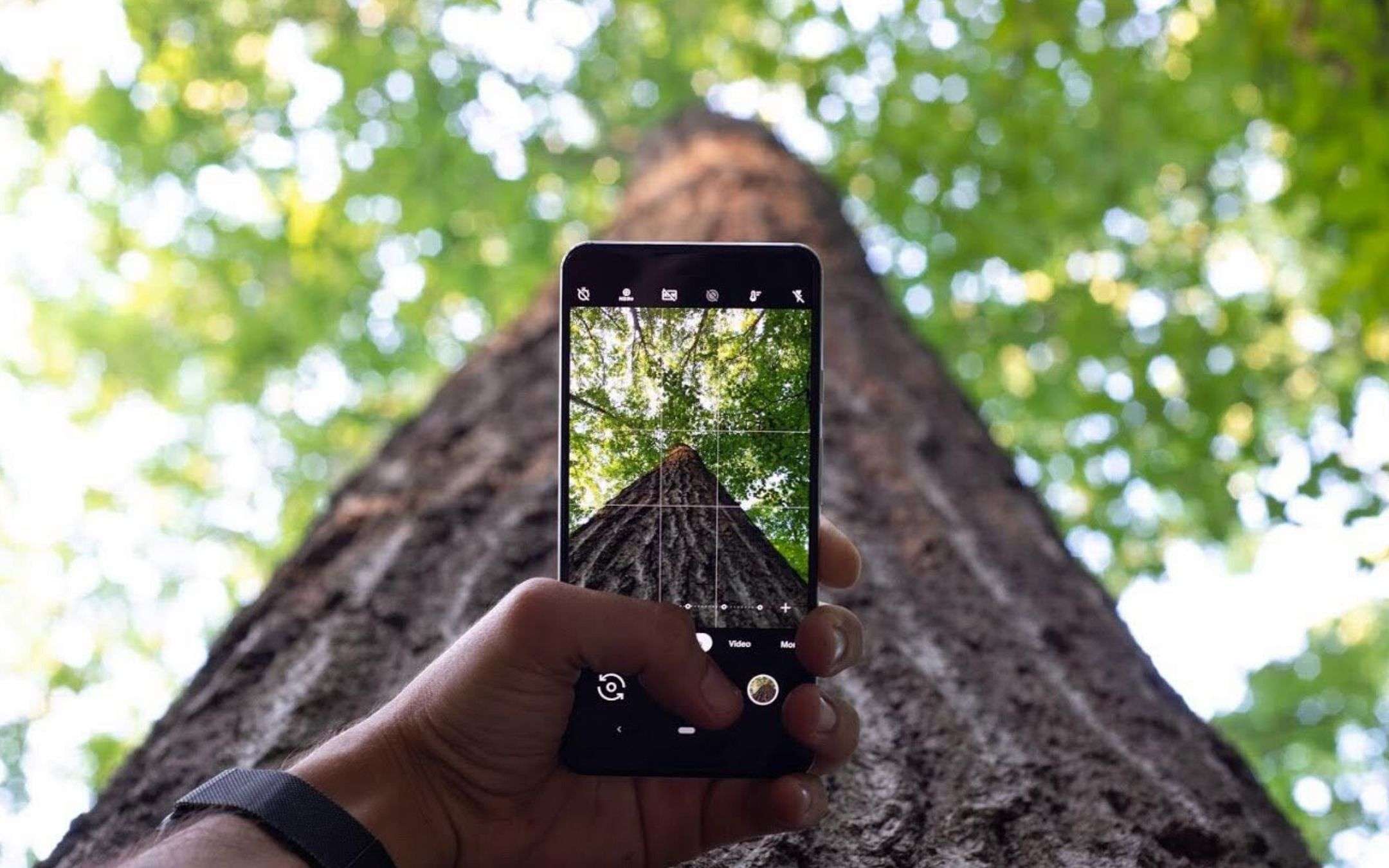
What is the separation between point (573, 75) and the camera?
6906mm

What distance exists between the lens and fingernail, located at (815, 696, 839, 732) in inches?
49.4

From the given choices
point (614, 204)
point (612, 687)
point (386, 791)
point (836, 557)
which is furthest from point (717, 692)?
point (614, 204)

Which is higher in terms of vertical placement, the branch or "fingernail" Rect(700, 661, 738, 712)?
the branch

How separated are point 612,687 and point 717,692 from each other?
0.44ft

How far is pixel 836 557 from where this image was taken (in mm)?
1386

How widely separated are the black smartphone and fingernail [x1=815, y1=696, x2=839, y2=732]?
39 millimetres

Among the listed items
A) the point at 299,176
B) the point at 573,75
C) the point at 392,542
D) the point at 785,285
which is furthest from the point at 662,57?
the point at 785,285

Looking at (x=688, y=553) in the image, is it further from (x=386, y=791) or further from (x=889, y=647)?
(x=889, y=647)

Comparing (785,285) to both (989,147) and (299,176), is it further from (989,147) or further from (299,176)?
(299,176)

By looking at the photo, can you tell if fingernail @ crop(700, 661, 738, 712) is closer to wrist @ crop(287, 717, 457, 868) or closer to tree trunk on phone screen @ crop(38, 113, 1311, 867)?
tree trunk on phone screen @ crop(38, 113, 1311, 867)

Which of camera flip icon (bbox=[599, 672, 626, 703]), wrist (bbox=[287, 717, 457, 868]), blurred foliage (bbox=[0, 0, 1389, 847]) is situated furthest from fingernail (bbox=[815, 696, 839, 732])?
blurred foliage (bbox=[0, 0, 1389, 847])

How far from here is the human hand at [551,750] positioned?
1.13 m

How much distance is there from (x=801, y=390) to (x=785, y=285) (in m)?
0.15
